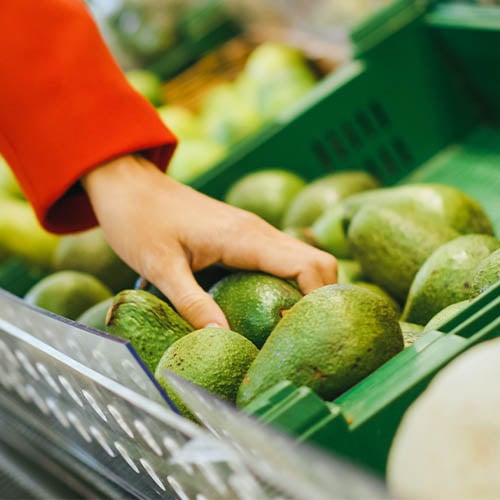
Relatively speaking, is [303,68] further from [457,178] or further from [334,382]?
[334,382]

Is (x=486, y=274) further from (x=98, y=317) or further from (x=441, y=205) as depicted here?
(x=98, y=317)

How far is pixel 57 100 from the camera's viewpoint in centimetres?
151

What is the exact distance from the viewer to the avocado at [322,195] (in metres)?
1.92

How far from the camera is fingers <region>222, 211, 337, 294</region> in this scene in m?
1.27

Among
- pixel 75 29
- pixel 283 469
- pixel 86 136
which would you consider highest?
pixel 75 29

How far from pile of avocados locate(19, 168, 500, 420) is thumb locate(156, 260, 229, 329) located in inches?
0.9

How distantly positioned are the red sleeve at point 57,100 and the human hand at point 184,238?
6 cm

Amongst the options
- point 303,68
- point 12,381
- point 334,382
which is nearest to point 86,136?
point 12,381

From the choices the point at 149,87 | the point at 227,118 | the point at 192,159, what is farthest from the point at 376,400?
the point at 149,87

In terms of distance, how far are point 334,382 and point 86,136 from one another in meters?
0.75

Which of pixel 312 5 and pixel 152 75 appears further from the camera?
pixel 152 75

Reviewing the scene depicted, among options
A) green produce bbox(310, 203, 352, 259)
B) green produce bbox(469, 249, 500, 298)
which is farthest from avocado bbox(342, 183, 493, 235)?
green produce bbox(469, 249, 500, 298)

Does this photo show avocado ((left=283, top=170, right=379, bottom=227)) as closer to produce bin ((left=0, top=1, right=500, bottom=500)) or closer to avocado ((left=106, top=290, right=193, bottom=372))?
produce bin ((left=0, top=1, right=500, bottom=500))

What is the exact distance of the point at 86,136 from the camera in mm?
1487
